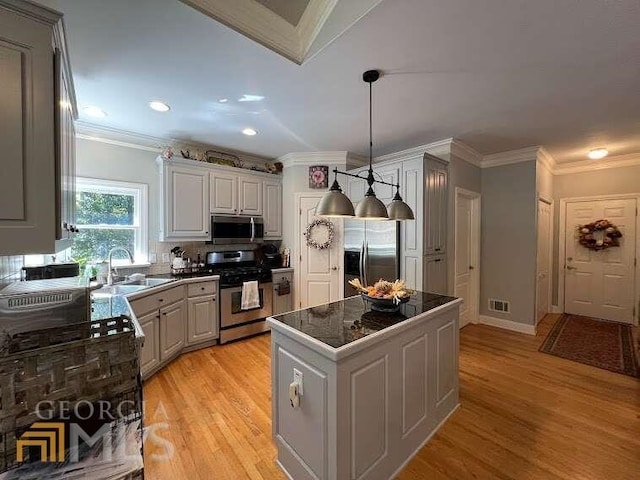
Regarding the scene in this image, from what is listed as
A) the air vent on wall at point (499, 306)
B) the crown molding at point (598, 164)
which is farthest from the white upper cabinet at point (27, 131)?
the crown molding at point (598, 164)

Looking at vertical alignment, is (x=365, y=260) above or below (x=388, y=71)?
below

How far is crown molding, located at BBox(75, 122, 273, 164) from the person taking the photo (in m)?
3.07

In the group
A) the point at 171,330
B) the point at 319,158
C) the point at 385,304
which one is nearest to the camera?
the point at 385,304

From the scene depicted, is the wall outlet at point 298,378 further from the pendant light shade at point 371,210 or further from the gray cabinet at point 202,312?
the gray cabinet at point 202,312

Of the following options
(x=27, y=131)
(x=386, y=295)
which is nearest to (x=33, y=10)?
(x=27, y=131)

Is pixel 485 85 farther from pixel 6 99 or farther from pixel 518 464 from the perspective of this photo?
pixel 6 99

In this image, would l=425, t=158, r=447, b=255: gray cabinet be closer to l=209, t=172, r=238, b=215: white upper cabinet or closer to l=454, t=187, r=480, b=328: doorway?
l=454, t=187, r=480, b=328: doorway

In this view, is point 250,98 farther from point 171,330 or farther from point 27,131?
point 171,330

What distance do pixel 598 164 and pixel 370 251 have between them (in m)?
4.18

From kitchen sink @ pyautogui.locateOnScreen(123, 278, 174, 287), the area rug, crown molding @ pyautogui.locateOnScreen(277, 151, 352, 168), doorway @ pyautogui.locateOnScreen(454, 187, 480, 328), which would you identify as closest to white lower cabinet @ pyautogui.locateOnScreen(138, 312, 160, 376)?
kitchen sink @ pyautogui.locateOnScreen(123, 278, 174, 287)

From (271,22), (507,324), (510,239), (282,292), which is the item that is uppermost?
(271,22)

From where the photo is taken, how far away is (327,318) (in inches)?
70.9

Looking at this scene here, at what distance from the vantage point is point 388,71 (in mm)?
2086

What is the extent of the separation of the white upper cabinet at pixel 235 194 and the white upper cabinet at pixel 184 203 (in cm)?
12
